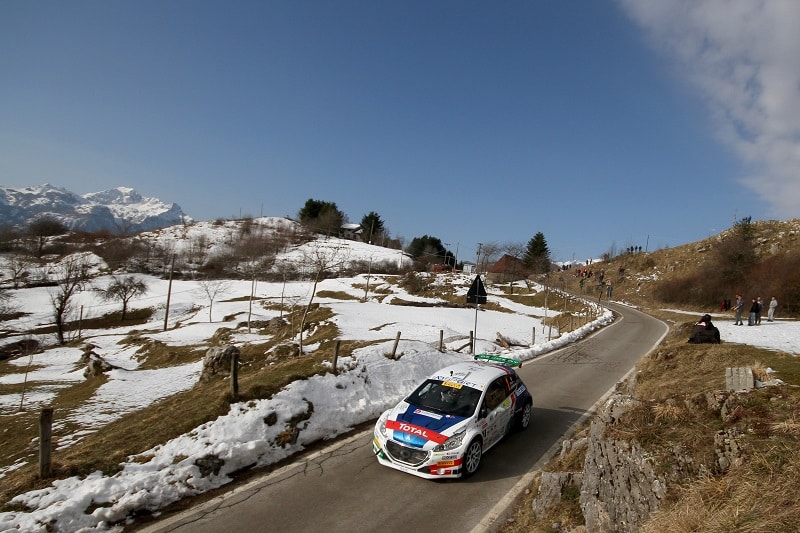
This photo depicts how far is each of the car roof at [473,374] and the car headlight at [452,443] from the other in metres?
1.38

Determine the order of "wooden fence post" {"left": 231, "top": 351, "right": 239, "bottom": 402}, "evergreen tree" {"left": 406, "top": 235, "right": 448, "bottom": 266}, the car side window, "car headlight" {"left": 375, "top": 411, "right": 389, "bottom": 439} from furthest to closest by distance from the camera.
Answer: "evergreen tree" {"left": 406, "top": 235, "right": 448, "bottom": 266}
"wooden fence post" {"left": 231, "top": 351, "right": 239, "bottom": 402}
the car side window
"car headlight" {"left": 375, "top": 411, "right": 389, "bottom": 439}

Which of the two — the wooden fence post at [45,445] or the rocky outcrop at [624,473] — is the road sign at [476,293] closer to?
the rocky outcrop at [624,473]

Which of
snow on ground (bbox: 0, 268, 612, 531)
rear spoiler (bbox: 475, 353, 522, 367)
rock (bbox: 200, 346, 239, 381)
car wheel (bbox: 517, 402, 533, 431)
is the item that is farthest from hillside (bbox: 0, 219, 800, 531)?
rear spoiler (bbox: 475, 353, 522, 367)

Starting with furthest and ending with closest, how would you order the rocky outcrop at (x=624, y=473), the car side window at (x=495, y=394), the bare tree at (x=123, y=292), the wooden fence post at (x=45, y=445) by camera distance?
the bare tree at (x=123, y=292), the car side window at (x=495, y=394), the wooden fence post at (x=45, y=445), the rocky outcrop at (x=624, y=473)

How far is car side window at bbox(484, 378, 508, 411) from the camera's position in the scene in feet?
28.0

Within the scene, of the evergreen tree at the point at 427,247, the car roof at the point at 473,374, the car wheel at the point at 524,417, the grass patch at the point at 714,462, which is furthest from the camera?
the evergreen tree at the point at 427,247

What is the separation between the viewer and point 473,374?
9172 millimetres

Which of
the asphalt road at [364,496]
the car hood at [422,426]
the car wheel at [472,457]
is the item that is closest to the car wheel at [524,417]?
the asphalt road at [364,496]

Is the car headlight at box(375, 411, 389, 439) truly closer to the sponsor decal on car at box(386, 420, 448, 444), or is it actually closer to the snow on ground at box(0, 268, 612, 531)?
the sponsor decal on car at box(386, 420, 448, 444)

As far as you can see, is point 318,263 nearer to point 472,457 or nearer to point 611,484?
point 472,457

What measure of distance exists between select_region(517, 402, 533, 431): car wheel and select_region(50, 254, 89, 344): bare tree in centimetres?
5416

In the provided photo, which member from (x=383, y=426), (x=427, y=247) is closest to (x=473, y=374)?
(x=383, y=426)

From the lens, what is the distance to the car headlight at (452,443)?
285 inches

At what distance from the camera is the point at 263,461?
25.5 feet
